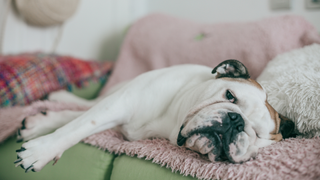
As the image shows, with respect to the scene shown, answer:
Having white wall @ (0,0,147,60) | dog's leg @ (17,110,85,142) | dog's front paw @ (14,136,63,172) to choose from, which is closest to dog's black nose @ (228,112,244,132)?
dog's front paw @ (14,136,63,172)

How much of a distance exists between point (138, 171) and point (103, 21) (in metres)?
2.85

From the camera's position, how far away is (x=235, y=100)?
1.17 metres

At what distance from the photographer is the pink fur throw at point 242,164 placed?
888 mm

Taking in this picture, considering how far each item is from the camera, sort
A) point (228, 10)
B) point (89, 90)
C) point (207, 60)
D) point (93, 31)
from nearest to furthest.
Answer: point (207, 60), point (89, 90), point (228, 10), point (93, 31)

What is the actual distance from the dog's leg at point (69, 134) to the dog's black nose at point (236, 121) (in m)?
0.59

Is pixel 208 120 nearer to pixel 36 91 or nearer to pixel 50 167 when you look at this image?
pixel 50 167

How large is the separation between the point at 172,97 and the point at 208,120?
0.48 metres

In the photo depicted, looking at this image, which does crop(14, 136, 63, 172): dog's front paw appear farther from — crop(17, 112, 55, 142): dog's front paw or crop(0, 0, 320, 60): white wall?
crop(0, 0, 320, 60): white wall

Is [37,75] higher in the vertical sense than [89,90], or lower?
higher

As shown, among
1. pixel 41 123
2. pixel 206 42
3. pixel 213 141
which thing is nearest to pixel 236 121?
pixel 213 141

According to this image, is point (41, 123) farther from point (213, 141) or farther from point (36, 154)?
point (213, 141)

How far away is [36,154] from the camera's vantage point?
3.53 ft

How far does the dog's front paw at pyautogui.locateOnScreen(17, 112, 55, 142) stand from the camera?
1.38 metres

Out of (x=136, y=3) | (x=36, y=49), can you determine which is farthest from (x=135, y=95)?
(x=136, y=3)
